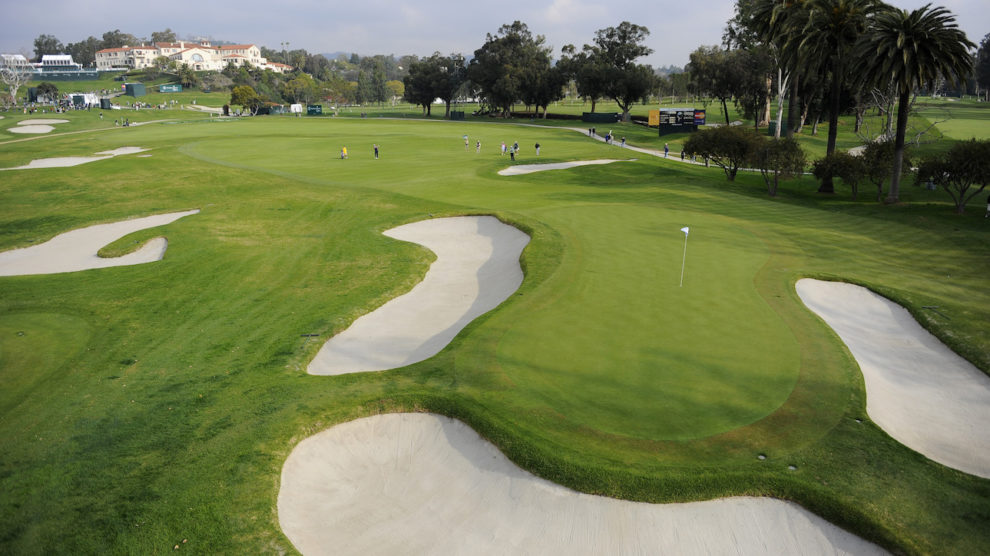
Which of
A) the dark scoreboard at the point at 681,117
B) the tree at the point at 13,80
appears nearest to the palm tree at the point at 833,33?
the dark scoreboard at the point at 681,117

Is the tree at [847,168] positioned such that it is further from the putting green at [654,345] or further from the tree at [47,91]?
the tree at [47,91]

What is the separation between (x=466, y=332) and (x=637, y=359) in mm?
5465

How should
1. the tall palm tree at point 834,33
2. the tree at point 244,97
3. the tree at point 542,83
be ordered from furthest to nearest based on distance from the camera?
1. the tree at point 244,97
2. the tree at point 542,83
3. the tall palm tree at point 834,33

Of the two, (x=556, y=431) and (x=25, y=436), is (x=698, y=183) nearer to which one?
(x=556, y=431)

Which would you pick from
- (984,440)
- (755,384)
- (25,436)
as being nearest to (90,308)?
(25,436)

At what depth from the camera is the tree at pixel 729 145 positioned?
1799 inches

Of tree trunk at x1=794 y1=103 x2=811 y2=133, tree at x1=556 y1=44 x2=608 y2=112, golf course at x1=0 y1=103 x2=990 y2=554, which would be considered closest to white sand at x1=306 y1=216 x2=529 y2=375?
golf course at x1=0 y1=103 x2=990 y2=554

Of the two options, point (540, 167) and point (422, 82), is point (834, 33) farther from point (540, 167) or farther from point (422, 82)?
point (422, 82)

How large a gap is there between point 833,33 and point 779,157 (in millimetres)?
9815

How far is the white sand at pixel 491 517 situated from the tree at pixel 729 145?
41030 mm

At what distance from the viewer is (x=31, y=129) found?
324ft

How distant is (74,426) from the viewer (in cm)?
1381

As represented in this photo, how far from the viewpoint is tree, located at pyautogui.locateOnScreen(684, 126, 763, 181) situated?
45.7 m

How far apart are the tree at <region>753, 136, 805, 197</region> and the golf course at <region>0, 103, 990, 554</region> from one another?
6795 millimetres
